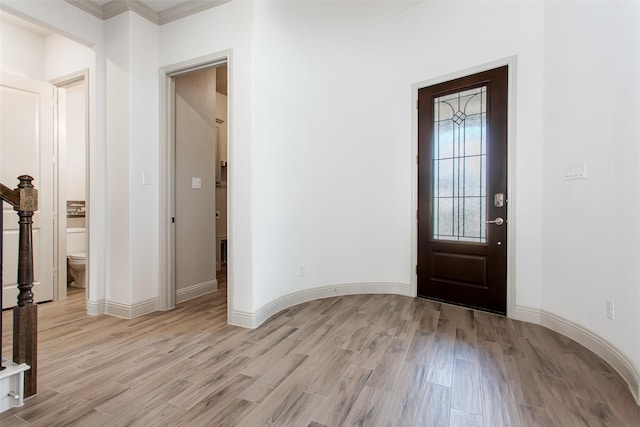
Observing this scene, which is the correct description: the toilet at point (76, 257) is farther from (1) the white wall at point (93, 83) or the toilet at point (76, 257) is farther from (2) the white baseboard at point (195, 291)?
(2) the white baseboard at point (195, 291)

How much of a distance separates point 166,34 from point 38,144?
5.74 feet

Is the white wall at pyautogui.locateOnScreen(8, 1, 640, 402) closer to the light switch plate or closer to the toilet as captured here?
the light switch plate

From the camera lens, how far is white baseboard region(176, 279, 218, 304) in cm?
330

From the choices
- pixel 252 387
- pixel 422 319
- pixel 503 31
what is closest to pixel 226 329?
pixel 252 387

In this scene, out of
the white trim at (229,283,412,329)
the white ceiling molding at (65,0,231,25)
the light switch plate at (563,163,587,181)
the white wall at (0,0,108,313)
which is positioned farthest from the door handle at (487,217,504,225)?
the white wall at (0,0,108,313)

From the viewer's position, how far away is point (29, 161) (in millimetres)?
3188

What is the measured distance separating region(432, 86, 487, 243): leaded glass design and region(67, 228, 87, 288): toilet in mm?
4062

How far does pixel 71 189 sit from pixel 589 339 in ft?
19.6

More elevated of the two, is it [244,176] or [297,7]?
[297,7]

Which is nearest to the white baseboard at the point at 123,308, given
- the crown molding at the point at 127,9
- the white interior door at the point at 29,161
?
the white interior door at the point at 29,161

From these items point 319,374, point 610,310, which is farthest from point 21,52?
point 610,310

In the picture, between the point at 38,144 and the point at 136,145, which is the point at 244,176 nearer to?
the point at 136,145

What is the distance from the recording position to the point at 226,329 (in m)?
2.59

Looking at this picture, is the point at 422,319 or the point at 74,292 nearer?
the point at 422,319
